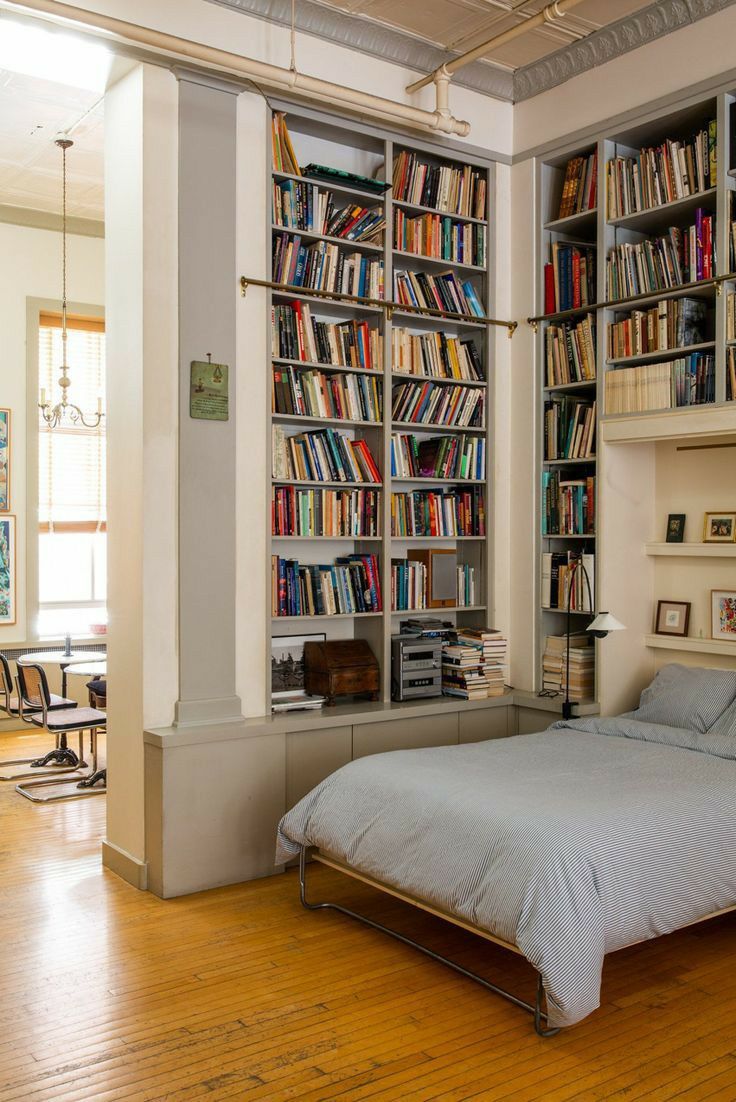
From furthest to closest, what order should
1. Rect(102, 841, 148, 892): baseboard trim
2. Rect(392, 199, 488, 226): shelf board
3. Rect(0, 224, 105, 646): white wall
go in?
Rect(0, 224, 105, 646): white wall → Rect(392, 199, 488, 226): shelf board → Rect(102, 841, 148, 892): baseboard trim

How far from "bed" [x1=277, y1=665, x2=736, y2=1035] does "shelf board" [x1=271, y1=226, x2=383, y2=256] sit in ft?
8.03

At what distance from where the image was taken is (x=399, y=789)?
3.68 m

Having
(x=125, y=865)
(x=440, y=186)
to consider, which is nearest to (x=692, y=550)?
(x=440, y=186)

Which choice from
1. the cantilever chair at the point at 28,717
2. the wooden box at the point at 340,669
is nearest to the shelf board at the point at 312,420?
the wooden box at the point at 340,669

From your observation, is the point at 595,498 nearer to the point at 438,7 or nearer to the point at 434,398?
the point at 434,398

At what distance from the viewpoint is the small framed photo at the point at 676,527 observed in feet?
17.0

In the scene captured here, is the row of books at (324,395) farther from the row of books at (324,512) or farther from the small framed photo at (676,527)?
the small framed photo at (676,527)

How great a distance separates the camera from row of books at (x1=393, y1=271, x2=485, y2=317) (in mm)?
5223

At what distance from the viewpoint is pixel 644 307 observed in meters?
5.07

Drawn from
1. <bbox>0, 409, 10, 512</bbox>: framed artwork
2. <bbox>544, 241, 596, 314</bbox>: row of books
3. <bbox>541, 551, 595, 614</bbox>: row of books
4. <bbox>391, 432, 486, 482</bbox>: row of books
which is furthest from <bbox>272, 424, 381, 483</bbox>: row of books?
<bbox>0, 409, 10, 512</bbox>: framed artwork

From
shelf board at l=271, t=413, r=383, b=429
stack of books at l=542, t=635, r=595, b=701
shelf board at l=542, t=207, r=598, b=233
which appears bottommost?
stack of books at l=542, t=635, r=595, b=701

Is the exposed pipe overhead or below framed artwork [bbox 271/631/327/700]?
overhead

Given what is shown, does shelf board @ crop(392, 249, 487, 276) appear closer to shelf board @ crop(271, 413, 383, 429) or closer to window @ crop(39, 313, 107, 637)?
shelf board @ crop(271, 413, 383, 429)

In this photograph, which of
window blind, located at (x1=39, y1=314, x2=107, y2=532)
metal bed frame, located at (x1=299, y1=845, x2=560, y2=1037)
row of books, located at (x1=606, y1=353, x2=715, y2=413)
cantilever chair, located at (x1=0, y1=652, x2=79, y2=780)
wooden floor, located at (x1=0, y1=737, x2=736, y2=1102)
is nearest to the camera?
wooden floor, located at (x1=0, y1=737, x2=736, y2=1102)
